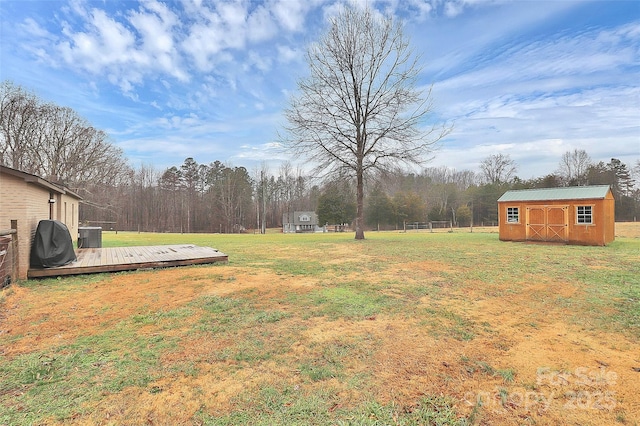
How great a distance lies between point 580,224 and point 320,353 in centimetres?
1804

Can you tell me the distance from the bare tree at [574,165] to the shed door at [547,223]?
35.7m

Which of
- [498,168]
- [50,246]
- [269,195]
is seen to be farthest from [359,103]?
[498,168]

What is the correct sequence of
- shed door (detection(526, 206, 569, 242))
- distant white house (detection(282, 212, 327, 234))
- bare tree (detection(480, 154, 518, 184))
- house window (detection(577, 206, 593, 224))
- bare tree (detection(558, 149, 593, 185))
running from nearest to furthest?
house window (detection(577, 206, 593, 224)), shed door (detection(526, 206, 569, 242)), bare tree (detection(558, 149, 593, 185)), bare tree (detection(480, 154, 518, 184)), distant white house (detection(282, 212, 327, 234))

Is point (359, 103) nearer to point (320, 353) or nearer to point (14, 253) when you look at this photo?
point (14, 253)

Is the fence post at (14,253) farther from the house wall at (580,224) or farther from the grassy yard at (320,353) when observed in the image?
the house wall at (580,224)

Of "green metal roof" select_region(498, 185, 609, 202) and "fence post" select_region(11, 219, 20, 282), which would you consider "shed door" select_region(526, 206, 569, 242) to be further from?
"fence post" select_region(11, 219, 20, 282)

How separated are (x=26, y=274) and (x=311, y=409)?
7.58 meters

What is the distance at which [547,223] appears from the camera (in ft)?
52.0

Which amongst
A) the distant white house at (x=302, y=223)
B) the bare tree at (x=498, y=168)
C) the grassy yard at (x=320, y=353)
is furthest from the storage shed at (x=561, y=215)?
the bare tree at (x=498, y=168)

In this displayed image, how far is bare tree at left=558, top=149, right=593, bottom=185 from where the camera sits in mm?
42938

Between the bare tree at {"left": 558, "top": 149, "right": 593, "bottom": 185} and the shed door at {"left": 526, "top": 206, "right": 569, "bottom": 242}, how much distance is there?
117ft

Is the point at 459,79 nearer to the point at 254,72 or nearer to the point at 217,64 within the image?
the point at 254,72

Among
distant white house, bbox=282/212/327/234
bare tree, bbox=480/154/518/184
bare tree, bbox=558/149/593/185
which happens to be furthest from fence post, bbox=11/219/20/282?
bare tree, bbox=480/154/518/184

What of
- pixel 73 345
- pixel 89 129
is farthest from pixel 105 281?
pixel 89 129
